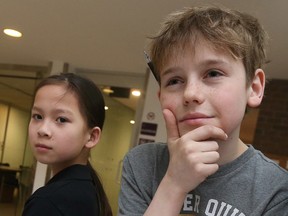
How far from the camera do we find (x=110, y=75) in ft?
15.4

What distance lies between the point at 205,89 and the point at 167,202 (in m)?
0.24

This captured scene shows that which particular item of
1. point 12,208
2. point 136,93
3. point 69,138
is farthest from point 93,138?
point 12,208

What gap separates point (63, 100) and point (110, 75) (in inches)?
135

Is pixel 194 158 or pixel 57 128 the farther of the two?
pixel 57 128

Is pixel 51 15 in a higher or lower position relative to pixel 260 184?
higher

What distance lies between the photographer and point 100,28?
10.4 ft

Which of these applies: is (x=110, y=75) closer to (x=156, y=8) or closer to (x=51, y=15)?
(x=51, y=15)

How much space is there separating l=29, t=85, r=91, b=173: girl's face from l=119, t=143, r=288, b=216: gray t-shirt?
1.50 feet

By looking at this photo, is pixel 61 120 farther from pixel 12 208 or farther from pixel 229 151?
pixel 12 208

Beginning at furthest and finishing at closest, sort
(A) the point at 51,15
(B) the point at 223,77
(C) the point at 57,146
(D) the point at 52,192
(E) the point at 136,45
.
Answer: (E) the point at 136,45 < (A) the point at 51,15 < (C) the point at 57,146 < (D) the point at 52,192 < (B) the point at 223,77

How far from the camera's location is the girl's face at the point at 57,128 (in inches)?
49.2

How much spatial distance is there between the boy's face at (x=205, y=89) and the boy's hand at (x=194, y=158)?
0.03m

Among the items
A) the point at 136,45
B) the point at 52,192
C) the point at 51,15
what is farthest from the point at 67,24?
the point at 52,192

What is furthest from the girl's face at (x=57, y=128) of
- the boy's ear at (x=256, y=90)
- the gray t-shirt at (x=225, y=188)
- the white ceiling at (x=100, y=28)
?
the white ceiling at (x=100, y=28)
